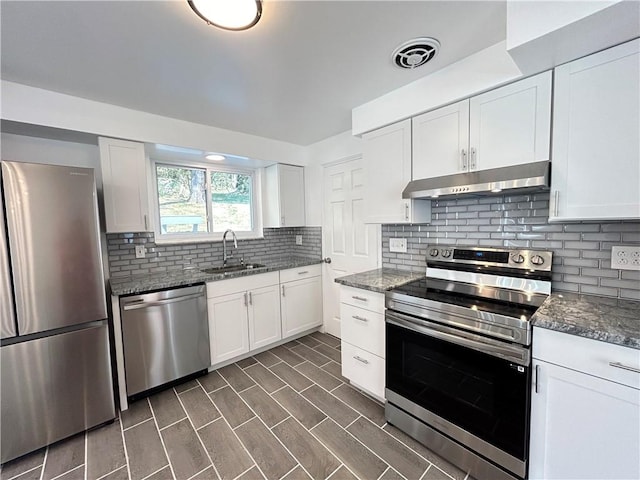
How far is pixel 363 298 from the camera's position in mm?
2039

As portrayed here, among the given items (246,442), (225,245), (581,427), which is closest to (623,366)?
(581,427)

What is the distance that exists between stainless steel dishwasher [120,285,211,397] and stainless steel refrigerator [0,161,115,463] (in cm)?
19

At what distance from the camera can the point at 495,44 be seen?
5.03 ft

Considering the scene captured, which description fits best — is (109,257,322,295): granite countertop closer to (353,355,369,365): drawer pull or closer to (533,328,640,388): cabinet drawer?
(353,355,369,365): drawer pull

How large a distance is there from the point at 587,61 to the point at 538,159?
1.54 ft

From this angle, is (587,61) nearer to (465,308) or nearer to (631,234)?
(631,234)

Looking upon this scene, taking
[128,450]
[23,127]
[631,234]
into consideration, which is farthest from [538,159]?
[23,127]

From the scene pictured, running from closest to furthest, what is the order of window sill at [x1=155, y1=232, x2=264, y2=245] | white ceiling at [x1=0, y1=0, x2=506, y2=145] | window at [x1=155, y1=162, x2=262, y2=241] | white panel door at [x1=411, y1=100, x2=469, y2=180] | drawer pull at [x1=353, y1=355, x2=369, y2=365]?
white ceiling at [x1=0, y1=0, x2=506, y2=145] → white panel door at [x1=411, y1=100, x2=469, y2=180] → drawer pull at [x1=353, y1=355, x2=369, y2=365] → window sill at [x1=155, y1=232, x2=264, y2=245] → window at [x1=155, y1=162, x2=262, y2=241]

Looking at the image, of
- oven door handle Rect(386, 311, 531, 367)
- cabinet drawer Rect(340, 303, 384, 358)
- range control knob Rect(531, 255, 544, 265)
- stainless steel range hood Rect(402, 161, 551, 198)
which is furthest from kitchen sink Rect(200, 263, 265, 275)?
range control knob Rect(531, 255, 544, 265)

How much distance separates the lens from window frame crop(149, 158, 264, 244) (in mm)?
2807

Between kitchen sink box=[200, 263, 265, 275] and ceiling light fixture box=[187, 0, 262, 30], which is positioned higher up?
ceiling light fixture box=[187, 0, 262, 30]

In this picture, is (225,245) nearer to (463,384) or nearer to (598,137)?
(463,384)

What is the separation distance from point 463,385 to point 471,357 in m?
0.18

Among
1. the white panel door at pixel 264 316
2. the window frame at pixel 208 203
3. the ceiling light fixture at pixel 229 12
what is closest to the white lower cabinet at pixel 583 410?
the ceiling light fixture at pixel 229 12
